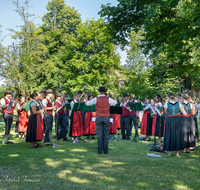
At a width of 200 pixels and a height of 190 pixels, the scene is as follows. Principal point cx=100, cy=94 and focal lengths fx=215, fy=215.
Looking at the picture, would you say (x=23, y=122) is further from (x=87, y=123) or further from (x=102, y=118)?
(x=102, y=118)

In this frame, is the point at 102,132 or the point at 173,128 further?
the point at 102,132

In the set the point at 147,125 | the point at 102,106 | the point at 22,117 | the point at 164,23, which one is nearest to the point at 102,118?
the point at 102,106

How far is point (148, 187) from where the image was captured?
4.27 meters

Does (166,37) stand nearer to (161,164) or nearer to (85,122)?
(85,122)

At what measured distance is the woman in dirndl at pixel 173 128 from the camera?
7184 mm

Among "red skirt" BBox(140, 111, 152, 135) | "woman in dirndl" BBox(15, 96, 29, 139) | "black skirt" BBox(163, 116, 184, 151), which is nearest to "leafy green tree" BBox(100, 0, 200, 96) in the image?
"red skirt" BBox(140, 111, 152, 135)

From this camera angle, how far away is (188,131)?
766 cm

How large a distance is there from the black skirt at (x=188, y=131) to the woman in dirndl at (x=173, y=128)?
329mm

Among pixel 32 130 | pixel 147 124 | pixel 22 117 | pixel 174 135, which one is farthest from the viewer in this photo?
pixel 147 124

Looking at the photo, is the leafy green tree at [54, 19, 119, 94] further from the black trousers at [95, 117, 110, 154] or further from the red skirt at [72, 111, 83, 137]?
the black trousers at [95, 117, 110, 154]

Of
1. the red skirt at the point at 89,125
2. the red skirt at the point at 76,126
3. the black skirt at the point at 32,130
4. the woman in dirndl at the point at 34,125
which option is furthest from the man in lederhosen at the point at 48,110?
the red skirt at the point at 89,125

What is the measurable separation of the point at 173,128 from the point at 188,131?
32.3 inches

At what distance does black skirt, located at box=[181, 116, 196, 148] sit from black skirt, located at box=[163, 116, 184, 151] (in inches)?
13.3

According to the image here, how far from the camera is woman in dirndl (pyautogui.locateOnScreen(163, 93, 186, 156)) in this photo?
23.6 ft
